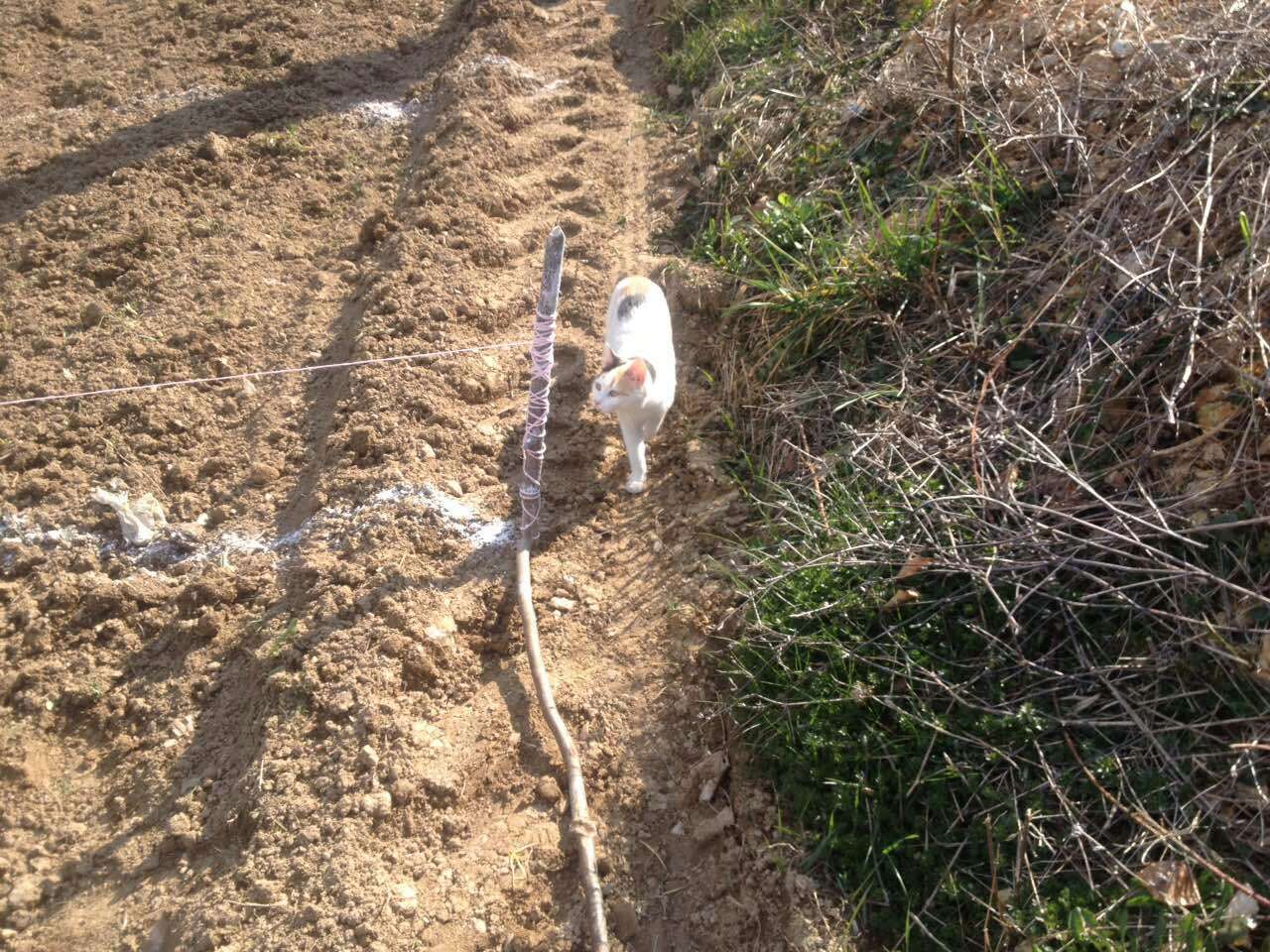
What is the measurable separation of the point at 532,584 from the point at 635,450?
74cm

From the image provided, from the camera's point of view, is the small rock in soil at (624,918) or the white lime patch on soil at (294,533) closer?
the small rock in soil at (624,918)

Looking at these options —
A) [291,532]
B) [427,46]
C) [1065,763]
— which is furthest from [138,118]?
[1065,763]

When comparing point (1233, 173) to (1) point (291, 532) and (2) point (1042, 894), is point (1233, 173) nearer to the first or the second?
(2) point (1042, 894)

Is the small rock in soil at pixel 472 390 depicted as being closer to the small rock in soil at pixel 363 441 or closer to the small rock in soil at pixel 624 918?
the small rock in soil at pixel 363 441

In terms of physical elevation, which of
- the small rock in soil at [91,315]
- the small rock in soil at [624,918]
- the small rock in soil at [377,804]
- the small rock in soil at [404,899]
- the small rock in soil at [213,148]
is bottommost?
the small rock in soil at [624,918]

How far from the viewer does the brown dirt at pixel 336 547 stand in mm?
2600

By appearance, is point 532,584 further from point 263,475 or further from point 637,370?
point 263,475

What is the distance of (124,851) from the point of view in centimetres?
269

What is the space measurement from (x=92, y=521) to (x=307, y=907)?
2.12 meters

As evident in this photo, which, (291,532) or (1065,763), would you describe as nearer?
(1065,763)

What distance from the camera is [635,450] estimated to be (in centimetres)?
359

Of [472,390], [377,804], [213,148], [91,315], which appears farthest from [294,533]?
[213,148]

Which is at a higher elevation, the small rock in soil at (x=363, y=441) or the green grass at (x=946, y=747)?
the small rock in soil at (x=363, y=441)

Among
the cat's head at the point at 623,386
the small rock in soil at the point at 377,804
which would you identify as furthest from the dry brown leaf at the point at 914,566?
the small rock in soil at the point at 377,804
